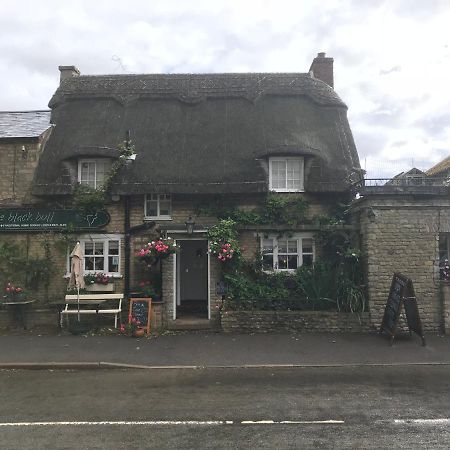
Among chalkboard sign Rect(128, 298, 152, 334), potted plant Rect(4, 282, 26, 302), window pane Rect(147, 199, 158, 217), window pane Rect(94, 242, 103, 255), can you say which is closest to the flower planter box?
window pane Rect(94, 242, 103, 255)

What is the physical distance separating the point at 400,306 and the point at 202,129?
341 inches

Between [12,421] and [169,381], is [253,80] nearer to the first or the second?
[169,381]

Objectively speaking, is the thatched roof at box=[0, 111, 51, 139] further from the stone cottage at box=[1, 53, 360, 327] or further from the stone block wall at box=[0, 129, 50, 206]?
the stone cottage at box=[1, 53, 360, 327]

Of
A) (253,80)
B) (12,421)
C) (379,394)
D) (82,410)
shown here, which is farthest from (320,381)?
(253,80)

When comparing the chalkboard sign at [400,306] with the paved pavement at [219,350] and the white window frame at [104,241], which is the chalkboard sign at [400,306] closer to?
the paved pavement at [219,350]

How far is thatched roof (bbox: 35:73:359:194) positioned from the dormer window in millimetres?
462

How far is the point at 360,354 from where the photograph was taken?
911cm

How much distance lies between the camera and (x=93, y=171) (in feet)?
44.4

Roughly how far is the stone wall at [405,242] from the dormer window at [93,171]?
8257mm

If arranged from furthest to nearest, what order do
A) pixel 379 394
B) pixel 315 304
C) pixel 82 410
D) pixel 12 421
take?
pixel 315 304, pixel 379 394, pixel 82 410, pixel 12 421

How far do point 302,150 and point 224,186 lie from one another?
8.85 feet

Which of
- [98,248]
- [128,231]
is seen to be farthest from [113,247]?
[128,231]

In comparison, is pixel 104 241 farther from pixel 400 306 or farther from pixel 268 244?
pixel 400 306

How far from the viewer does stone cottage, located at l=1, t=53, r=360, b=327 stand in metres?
12.7
